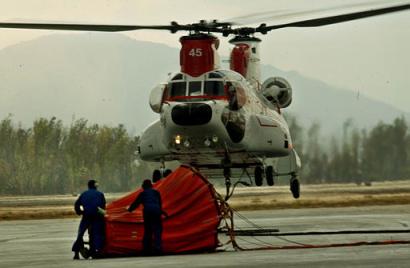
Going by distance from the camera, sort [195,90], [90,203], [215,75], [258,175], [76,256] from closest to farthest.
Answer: [76,256] < [90,203] < [195,90] < [215,75] < [258,175]

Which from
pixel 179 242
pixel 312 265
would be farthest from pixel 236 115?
pixel 312 265

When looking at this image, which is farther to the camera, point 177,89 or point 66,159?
point 66,159

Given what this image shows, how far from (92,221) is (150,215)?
1276 millimetres

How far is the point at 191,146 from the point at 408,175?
287 ft

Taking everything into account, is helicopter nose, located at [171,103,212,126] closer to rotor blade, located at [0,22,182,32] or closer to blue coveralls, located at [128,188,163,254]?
rotor blade, located at [0,22,182,32]

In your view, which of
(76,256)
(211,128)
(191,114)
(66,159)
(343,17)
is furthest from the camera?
(66,159)

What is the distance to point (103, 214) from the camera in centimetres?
2247

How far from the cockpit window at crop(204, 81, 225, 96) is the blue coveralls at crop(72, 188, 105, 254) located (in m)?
9.26

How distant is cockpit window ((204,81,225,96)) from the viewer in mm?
31484

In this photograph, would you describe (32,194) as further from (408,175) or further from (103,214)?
(103,214)

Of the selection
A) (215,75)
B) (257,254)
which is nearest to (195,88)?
(215,75)

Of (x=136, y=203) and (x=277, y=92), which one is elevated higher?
(x=277, y=92)

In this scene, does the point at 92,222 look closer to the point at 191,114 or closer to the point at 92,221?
the point at 92,221

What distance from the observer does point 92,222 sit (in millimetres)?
22312
